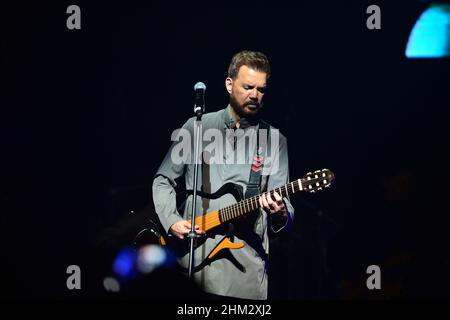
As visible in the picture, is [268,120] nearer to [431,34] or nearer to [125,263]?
[431,34]

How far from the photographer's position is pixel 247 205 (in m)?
3.31

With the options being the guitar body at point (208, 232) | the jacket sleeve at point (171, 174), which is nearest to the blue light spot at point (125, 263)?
the guitar body at point (208, 232)

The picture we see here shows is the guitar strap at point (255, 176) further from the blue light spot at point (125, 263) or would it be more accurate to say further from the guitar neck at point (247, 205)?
the blue light spot at point (125, 263)

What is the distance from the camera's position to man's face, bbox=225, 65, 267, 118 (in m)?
3.46

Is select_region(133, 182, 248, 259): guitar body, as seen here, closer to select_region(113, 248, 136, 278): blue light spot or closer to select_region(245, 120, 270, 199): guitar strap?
select_region(245, 120, 270, 199): guitar strap

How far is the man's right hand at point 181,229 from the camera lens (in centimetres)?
329

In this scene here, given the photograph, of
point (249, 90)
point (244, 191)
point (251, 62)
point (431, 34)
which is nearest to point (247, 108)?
point (249, 90)

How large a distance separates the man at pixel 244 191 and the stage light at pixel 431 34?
215cm

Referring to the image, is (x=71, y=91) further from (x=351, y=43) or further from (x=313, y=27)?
(x=351, y=43)

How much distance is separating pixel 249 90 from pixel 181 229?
1.05 m

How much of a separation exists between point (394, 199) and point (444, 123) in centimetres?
93

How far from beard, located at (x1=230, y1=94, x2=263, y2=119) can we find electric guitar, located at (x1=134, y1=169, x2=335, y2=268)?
51 centimetres

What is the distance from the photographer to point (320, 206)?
5.16m
